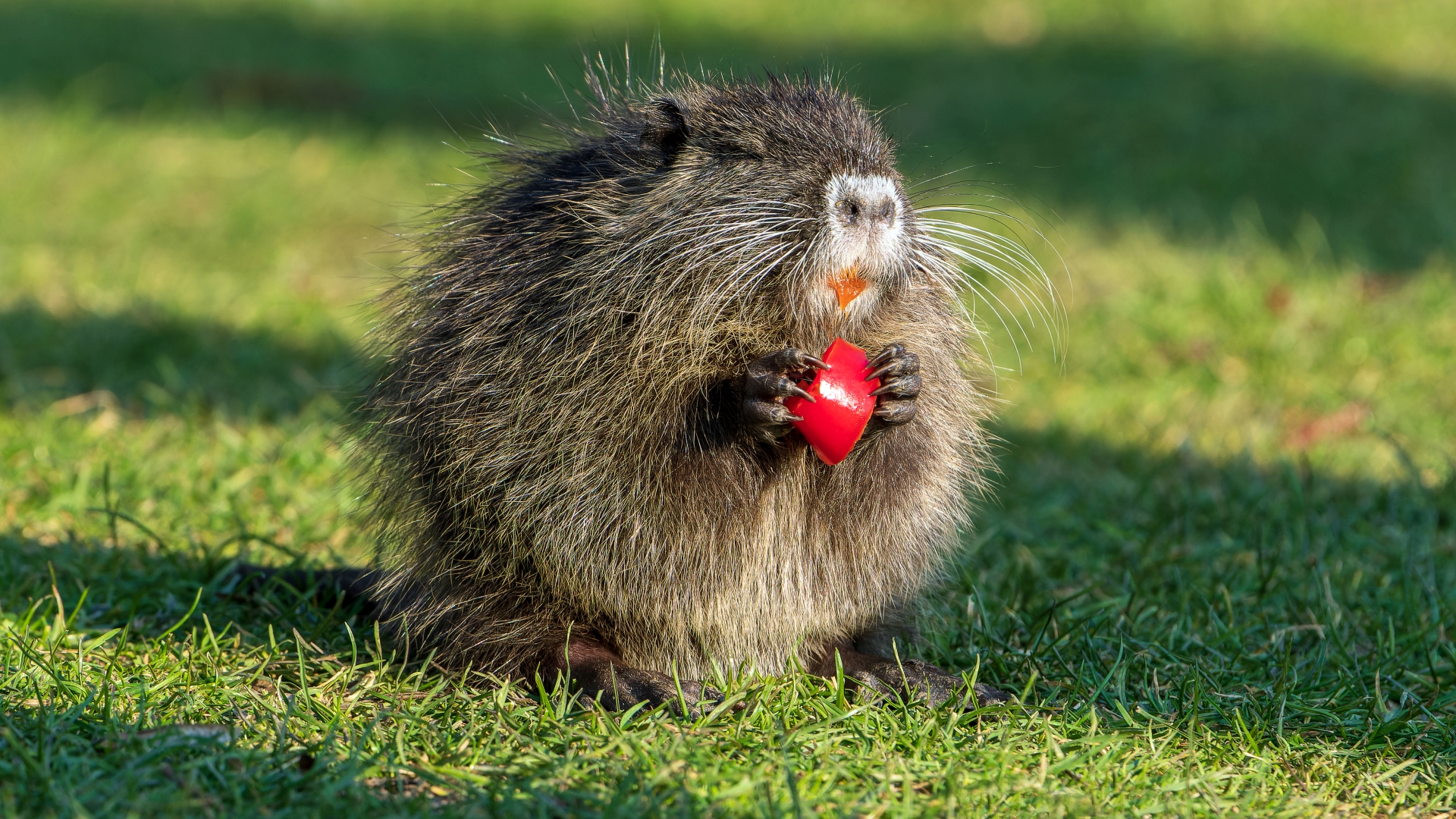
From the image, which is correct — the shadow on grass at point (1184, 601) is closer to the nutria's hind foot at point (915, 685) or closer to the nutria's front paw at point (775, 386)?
the nutria's hind foot at point (915, 685)

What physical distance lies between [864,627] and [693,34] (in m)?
10.1

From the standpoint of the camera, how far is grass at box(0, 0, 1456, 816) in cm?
271

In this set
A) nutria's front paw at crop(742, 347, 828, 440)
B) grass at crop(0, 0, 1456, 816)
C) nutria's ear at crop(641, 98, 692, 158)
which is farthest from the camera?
nutria's ear at crop(641, 98, 692, 158)

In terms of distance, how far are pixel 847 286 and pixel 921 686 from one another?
2.99 ft

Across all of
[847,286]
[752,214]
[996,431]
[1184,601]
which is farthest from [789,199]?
[996,431]

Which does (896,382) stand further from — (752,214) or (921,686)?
(921,686)

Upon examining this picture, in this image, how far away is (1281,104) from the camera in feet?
33.1

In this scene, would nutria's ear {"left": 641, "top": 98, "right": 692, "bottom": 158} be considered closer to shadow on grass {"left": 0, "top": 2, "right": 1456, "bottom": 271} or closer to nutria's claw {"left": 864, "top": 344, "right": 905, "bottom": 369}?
nutria's claw {"left": 864, "top": 344, "right": 905, "bottom": 369}

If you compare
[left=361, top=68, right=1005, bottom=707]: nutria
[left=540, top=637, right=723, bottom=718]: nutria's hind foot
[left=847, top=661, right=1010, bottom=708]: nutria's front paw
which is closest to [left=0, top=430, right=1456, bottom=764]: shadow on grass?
[left=847, top=661, right=1010, bottom=708]: nutria's front paw

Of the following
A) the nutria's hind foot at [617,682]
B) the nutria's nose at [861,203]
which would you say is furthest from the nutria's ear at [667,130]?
the nutria's hind foot at [617,682]

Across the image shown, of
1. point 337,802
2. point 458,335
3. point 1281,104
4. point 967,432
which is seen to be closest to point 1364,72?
point 1281,104

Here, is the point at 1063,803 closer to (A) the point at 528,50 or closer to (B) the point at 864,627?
(B) the point at 864,627

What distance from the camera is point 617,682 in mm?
2988

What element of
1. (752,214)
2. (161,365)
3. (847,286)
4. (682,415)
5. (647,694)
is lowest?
(161,365)
